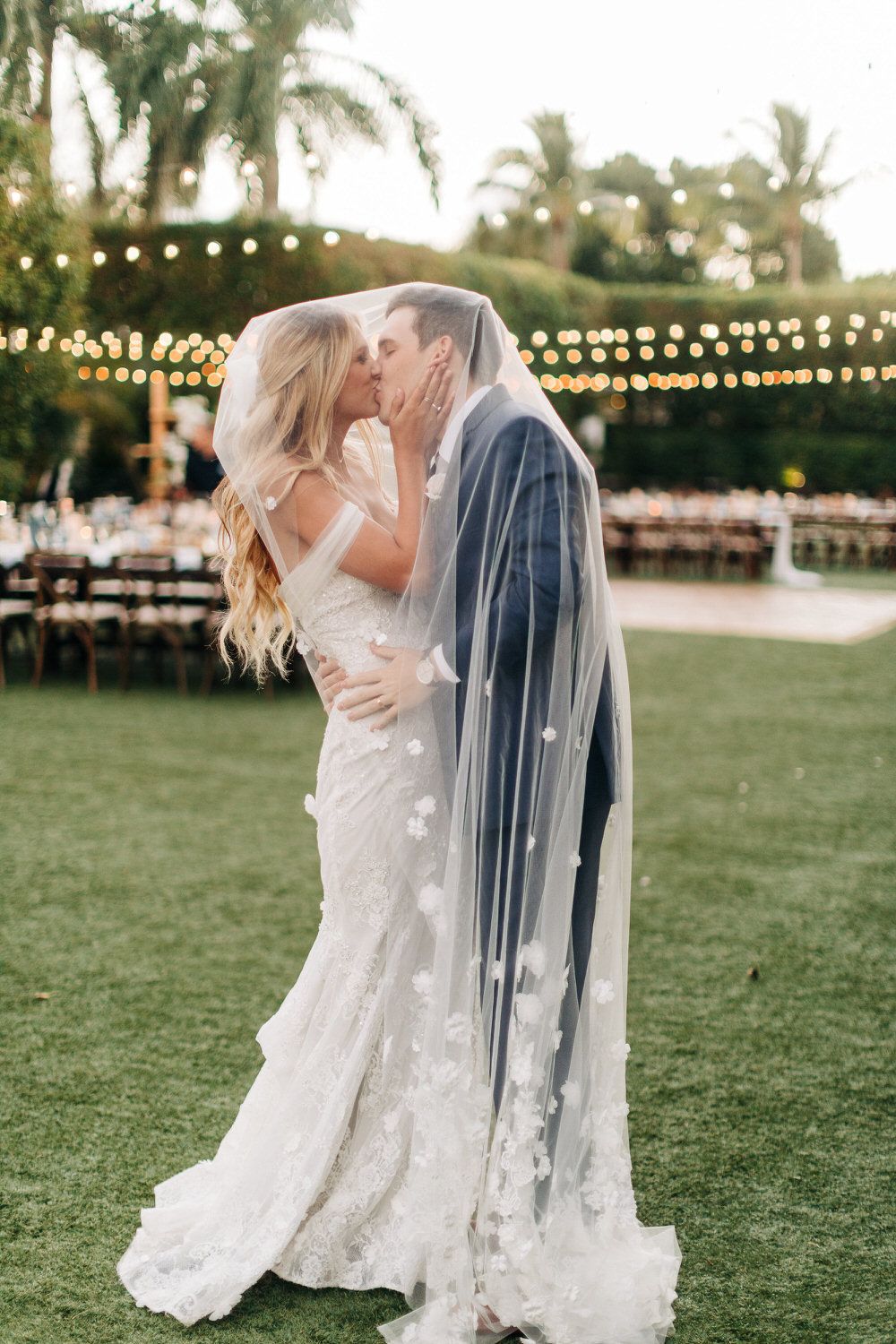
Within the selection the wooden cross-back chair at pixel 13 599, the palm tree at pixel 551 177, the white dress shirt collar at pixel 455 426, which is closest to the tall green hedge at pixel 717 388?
the palm tree at pixel 551 177

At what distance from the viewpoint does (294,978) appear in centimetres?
382

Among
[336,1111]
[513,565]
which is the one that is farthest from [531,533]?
[336,1111]

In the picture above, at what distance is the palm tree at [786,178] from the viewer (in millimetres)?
29047

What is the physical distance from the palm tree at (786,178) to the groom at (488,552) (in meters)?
28.5

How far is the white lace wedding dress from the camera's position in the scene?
92.0 inches

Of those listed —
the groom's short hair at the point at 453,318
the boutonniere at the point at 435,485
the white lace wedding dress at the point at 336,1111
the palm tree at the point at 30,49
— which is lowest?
the white lace wedding dress at the point at 336,1111

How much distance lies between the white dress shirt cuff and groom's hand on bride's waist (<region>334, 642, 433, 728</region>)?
0.13ft

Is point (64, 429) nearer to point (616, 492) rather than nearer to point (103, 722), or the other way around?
point (103, 722)

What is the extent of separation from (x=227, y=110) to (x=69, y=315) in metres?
7.99

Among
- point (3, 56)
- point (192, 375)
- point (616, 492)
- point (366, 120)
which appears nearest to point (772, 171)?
point (616, 492)

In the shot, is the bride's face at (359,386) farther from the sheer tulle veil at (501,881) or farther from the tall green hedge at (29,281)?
the tall green hedge at (29,281)

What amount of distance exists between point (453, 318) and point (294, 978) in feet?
7.56

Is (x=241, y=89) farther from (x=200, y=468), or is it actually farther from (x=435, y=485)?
(x=435, y=485)

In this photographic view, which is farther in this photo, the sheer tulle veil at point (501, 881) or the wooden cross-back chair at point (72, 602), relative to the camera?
the wooden cross-back chair at point (72, 602)
